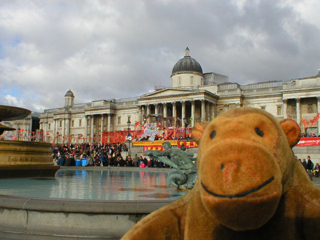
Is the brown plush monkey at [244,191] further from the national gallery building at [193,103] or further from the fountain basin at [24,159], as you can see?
the national gallery building at [193,103]

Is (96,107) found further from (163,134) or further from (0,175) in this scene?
(0,175)

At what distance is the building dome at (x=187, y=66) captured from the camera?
53.9 m

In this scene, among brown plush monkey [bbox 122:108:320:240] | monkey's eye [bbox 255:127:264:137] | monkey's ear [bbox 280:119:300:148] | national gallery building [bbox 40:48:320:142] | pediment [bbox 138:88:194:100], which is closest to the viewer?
brown plush monkey [bbox 122:108:320:240]

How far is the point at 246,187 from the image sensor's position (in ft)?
4.92

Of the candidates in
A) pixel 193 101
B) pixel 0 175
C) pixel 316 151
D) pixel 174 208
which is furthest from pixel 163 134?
pixel 174 208

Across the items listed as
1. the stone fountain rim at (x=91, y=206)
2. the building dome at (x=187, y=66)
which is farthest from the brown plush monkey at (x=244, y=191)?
the building dome at (x=187, y=66)

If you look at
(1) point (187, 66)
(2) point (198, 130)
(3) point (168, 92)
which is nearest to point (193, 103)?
(3) point (168, 92)

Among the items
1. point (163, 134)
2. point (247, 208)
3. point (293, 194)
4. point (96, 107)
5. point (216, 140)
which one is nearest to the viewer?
point (247, 208)

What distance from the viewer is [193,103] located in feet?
153

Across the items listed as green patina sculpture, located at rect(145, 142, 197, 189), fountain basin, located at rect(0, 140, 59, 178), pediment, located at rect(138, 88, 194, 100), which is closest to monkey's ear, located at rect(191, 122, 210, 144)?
green patina sculpture, located at rect(145, 142, 197, 189)

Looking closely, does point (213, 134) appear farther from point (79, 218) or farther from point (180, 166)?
point (180, 166)

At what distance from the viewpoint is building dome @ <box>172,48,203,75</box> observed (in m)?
53.9

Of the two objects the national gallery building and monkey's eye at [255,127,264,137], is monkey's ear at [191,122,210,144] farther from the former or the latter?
the national gallery building

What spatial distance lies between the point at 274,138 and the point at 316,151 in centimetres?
2372
